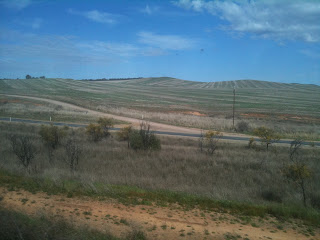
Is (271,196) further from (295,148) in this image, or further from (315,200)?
(295,148)

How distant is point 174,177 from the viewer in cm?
1298

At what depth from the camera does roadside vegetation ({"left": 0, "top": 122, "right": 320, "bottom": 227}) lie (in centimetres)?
889

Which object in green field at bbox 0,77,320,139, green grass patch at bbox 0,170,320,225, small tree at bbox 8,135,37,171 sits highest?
green field at bbox 0,77,320,139

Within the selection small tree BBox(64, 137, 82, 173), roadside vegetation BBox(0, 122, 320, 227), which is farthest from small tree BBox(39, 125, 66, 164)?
small tree BBox(64, 137, 82, 173)

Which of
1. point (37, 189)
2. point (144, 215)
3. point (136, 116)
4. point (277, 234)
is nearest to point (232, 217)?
point (277, 234)

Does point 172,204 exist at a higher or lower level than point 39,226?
lower

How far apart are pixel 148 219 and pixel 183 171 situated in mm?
7309

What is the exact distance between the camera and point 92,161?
15.5 meters

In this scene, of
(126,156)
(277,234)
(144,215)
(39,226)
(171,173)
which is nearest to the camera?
(39,226)

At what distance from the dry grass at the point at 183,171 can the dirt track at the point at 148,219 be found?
1.75 m

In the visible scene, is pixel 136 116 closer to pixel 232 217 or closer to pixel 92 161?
pixel 92 161

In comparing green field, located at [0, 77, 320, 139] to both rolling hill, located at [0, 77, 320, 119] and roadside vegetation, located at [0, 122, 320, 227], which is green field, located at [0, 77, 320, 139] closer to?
rolling hill, located at [0, 77, 320, 119]

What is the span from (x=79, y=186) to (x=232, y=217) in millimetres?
5483

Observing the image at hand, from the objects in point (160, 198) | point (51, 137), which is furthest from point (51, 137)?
point (160, 198)
